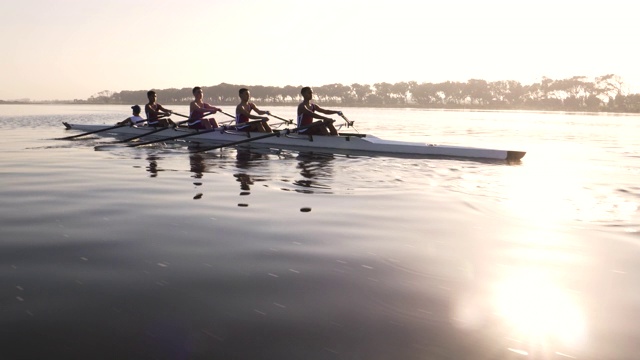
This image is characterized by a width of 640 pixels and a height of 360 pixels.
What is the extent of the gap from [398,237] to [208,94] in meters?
189

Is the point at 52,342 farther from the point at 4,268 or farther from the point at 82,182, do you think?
the point at 82,182

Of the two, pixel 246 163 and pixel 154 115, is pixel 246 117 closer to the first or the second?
pixel 246 163

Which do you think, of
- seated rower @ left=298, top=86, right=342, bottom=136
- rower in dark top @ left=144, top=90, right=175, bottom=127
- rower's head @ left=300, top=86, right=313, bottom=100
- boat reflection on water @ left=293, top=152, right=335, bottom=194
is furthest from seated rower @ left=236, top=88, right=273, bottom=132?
rower in dark top @ left=144, top=90, right=175, bottom=127

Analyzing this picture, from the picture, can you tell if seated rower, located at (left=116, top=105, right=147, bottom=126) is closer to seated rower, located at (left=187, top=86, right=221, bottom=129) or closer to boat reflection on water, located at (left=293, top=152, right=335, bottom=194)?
seated rower, located at (left=187, top=86, right=221, bottom=129)

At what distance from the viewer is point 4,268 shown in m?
4.15

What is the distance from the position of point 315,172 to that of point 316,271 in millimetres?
6877

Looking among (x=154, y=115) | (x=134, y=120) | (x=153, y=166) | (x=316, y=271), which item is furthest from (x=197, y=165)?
(x=134, y=120)

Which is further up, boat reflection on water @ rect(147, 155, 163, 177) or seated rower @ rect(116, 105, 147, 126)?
seated rower @ rect(116, 105, 147, 126)

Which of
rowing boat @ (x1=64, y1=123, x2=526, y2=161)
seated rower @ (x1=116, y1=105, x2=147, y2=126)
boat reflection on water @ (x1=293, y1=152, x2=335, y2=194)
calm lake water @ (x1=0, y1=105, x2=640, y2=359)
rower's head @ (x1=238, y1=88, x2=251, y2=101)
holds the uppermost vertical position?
rower's head @ (x1=238, y1=88, x2=251, y2=101)

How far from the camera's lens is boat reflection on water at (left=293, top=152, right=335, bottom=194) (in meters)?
9.00

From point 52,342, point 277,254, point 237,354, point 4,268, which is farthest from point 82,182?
point 237,354

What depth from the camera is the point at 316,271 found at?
4.27 metres

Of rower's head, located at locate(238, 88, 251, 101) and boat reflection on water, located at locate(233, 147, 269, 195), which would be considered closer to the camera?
boat reflection on water, located at locate(233, 147, 269, 195)

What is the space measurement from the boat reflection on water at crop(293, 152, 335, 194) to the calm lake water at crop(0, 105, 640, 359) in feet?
0.38
